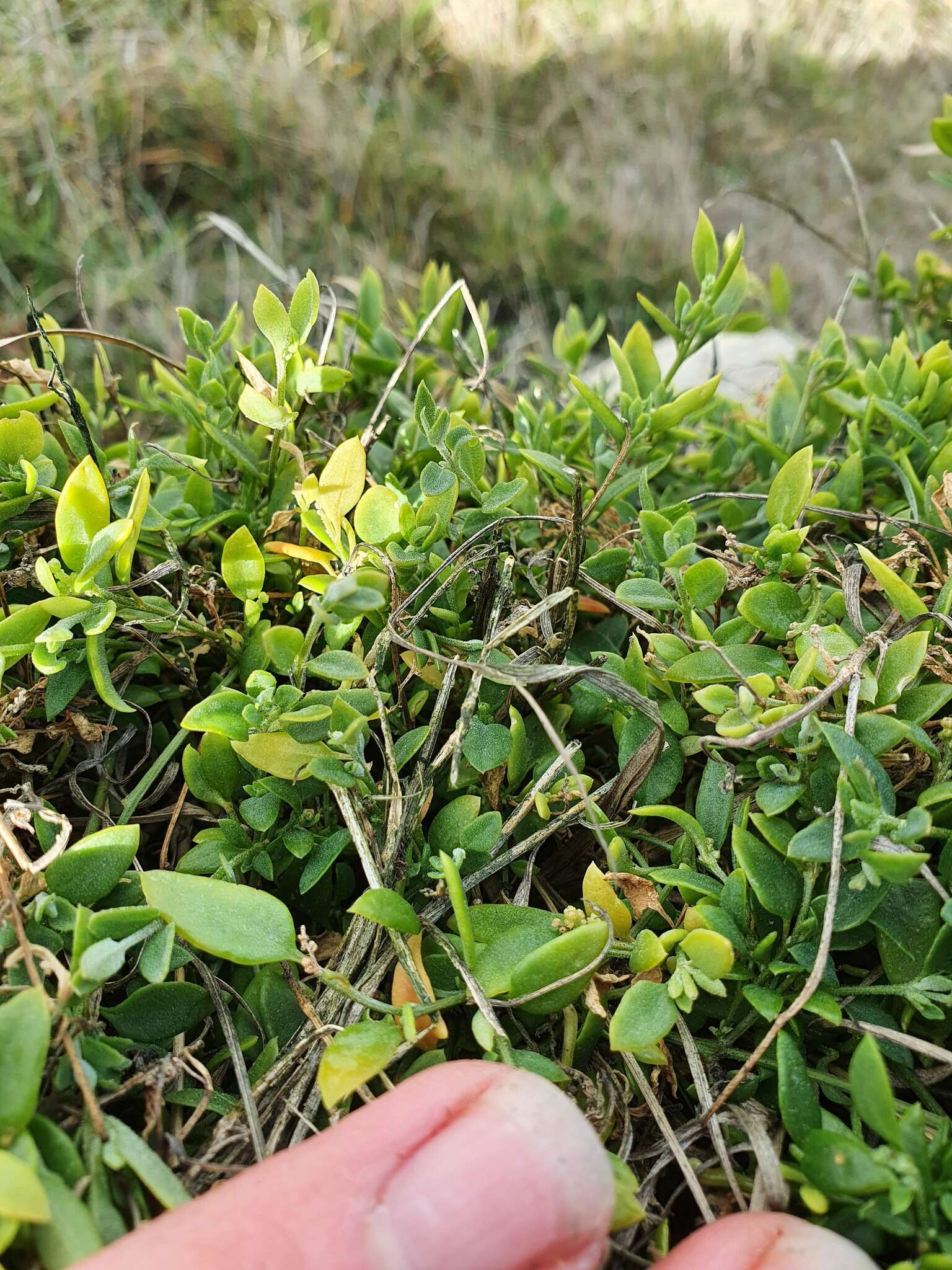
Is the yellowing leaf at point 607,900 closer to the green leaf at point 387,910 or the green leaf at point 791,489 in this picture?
the green leaf at point 387,910

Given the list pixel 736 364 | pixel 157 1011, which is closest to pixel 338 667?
pixel 157 1011

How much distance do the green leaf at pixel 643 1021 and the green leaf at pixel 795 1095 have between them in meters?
0.08

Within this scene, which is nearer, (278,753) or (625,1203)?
(625,1203)

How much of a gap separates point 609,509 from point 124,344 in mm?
561

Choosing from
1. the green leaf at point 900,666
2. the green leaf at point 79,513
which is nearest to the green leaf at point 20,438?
the green leaf at point 79,513

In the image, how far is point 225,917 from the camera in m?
0.74

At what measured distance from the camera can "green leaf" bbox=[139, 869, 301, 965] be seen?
72cm

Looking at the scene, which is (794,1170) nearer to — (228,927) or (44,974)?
(228,927)

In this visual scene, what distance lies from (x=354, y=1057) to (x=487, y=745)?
27 centimetres

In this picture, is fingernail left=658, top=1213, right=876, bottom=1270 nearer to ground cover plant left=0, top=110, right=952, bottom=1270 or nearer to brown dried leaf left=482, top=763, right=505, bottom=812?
ground cover plant left=0, top=110, right=952, bottom=1270

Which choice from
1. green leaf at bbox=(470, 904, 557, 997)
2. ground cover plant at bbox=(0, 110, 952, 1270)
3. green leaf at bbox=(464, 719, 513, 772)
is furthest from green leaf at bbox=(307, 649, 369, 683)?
green leaf at bbox=(470, 904, 557, 997)

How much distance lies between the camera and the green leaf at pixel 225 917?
2.36 feet

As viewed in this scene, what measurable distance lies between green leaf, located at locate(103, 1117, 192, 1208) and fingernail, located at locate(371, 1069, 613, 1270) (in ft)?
0.51

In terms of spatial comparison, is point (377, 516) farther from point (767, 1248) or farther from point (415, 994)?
point (767, 1248)
